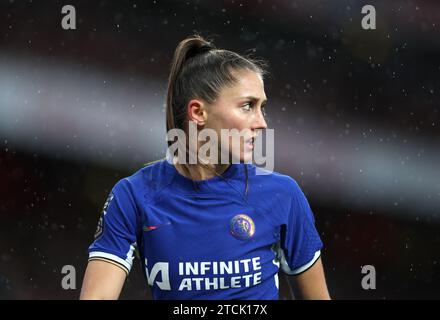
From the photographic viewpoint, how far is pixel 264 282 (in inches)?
68.7

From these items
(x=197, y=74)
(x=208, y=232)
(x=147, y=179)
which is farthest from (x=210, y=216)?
(x=197, y=74)

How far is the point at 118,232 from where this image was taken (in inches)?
66.5

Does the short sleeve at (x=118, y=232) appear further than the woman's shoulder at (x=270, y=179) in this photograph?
No

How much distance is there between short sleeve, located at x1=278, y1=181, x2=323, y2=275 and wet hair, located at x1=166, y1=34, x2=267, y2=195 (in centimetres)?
37

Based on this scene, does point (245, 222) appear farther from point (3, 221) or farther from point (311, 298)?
point (3, 221)

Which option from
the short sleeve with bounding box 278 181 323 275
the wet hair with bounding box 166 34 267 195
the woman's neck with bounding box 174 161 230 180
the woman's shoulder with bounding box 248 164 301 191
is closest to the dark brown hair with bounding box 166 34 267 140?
the wet hair with bounding box 166 34 267 195

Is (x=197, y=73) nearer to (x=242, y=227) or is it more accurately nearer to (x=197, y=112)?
(x=197, y=112)

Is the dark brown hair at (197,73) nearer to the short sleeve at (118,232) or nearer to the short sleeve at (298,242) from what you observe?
the short sleeve at (118,232)

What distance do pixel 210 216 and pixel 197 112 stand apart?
0.27 metres

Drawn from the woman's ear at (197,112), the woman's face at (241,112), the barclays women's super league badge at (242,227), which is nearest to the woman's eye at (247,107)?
the woman's face at (241,112)

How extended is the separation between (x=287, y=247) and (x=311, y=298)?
0.15m

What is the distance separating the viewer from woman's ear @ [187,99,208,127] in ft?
5.77

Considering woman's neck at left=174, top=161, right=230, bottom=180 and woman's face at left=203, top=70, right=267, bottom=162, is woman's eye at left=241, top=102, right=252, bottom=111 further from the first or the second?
woman's neck at left=174, top=161, right=230, bottom=180

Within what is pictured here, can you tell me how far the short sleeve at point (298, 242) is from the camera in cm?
179
